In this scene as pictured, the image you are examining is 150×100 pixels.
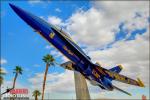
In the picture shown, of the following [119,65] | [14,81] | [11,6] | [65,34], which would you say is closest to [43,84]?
[14,81]

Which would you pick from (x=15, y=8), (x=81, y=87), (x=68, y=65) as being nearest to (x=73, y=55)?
(x=68, y=65)

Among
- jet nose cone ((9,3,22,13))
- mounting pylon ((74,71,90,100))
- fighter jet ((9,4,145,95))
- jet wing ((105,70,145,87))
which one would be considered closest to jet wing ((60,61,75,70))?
fighter jet ((9,4,145,95))

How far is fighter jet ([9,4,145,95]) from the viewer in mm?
39219

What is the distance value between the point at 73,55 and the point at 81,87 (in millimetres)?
8512

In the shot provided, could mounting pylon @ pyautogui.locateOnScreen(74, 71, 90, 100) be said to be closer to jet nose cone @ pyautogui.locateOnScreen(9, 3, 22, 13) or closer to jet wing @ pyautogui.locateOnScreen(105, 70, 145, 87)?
jet wing @ pyautogui.locateOnScreen(105, 70, 145, 87)

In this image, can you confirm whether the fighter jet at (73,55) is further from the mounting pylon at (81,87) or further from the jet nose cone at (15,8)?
the mounting pylon at (81,87)

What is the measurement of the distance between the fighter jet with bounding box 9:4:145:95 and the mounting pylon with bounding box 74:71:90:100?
1694mm

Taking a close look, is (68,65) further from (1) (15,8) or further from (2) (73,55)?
(1) (15,8)

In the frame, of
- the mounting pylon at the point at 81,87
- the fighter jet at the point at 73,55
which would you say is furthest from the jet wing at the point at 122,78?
the mounting pylon at the point at 81,87

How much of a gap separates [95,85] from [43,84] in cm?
3229

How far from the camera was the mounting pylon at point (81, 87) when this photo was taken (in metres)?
48.1

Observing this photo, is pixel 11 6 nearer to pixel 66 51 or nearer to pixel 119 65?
pixel 66 51

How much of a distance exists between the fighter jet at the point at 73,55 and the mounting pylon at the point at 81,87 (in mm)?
1694

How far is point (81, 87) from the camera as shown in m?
49.0
